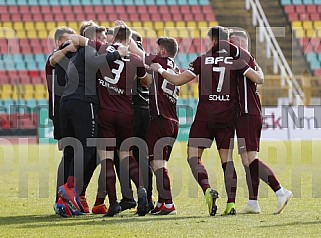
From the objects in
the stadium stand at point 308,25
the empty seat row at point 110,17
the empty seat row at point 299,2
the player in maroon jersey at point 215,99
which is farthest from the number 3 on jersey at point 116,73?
the empty seat row at point 299,2

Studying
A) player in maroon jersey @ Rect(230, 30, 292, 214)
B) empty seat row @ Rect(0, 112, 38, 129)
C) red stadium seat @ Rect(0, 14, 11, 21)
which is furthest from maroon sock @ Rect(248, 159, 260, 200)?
red stadium seat @ Rect(0, 14, 11, 21)

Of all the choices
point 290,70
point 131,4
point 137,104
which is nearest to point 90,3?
point 131,4

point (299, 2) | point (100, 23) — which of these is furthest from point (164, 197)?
point (299, 2)

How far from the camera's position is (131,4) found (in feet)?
110

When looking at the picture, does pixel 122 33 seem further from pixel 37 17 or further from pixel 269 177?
pixel 37 17

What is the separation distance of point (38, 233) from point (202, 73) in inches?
107

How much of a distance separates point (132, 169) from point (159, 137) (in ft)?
1.68

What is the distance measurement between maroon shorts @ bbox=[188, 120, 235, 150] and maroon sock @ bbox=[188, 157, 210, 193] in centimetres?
17

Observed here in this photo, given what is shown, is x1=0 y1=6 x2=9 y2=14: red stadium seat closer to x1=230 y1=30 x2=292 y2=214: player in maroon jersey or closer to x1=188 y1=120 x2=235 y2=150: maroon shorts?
x1=230 y1=30 x2=292 y2=214: player in maroon jersey

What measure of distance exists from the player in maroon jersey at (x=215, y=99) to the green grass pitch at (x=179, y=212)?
0.52 metres

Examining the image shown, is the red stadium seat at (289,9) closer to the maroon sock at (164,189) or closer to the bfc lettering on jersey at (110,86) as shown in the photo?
the maroon sock at (164,189)

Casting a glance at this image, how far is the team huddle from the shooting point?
9398mm

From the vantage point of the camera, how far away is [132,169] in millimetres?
9742

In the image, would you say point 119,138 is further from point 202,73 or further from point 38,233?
point 38,233
